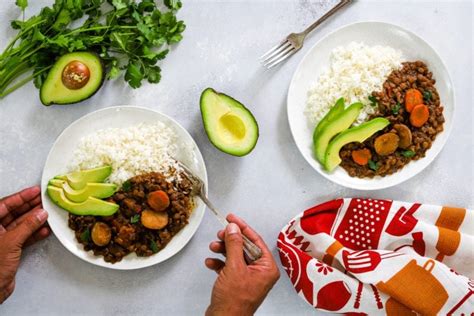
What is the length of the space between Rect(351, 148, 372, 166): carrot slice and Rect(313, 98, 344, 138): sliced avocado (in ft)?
0.60

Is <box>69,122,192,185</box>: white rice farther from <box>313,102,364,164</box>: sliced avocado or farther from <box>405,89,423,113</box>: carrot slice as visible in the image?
<box>405,89,423,113</box>: carrot slice

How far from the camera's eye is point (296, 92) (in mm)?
2475

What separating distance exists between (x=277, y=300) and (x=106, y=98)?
125 cm

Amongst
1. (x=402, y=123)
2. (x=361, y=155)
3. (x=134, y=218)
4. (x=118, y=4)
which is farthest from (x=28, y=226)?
(x=402, y=123)

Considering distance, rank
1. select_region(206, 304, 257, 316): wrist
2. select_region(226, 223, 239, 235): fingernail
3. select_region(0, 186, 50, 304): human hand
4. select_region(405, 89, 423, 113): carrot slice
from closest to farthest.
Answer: select_region(206, 304, 257, 316): wrist, select_region(226, 223, 239, 235): fingernail, select_region(0, 186, 50, 304): human hand, select_region(405, 89, 423, 113): carrot slice

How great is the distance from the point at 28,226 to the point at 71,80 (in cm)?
65

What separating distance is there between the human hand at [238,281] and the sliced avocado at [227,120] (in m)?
0.35

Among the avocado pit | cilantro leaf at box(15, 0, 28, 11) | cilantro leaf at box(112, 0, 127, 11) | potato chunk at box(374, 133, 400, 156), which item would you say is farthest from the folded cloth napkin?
cilantro leaf at box(15, 0, 28, 11)

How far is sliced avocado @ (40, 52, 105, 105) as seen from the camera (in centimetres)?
232

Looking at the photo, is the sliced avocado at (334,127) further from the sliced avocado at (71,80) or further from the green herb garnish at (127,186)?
the sliced avocado at (71,80)

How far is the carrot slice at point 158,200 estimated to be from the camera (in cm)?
229

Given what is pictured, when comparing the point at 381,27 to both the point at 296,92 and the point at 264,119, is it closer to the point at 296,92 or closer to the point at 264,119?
the point at 296,92

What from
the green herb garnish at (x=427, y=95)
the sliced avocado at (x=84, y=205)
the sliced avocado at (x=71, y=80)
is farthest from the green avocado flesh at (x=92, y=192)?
the green herb garnish at (x=427, y=95)

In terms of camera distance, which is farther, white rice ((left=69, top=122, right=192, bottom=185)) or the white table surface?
the white table surface
